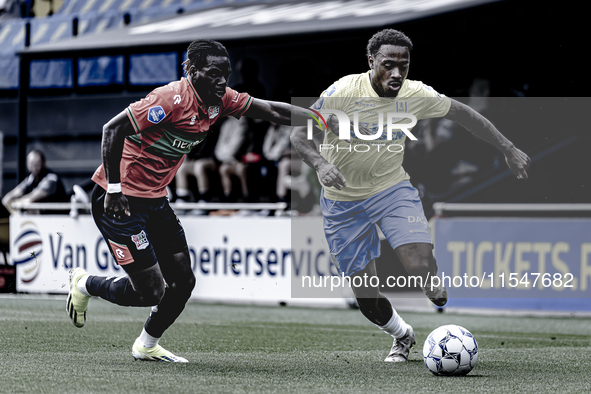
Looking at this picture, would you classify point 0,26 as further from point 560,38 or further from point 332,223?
point 332,223

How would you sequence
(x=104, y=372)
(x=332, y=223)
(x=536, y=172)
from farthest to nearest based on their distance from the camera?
1. (x=536, y=172)
2. (x=332, y=223)
3. (x=104, y=372)

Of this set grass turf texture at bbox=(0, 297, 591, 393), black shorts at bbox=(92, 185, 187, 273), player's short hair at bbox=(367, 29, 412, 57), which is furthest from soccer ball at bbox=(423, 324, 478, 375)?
player's short hair at bbox=(367, 29, 412, 57)

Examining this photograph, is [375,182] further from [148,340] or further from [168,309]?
[148,340]

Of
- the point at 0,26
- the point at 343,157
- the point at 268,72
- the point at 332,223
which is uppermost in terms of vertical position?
the point at 0,26

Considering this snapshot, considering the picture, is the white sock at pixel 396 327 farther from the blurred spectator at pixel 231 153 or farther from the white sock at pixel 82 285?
the blurred spectator at pixel 231 153

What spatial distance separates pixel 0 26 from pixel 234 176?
1045cm

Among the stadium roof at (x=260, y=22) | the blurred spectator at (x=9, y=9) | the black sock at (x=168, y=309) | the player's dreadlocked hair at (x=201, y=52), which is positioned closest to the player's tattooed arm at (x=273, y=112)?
the player's dreadlocked hair at (x=201, y=52)

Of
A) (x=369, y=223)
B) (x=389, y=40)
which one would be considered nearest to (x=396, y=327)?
(x=369, y=223)

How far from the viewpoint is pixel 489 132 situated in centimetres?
827

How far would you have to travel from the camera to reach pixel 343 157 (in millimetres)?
7996

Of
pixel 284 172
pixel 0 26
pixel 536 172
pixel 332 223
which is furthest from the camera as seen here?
pixel 0 26

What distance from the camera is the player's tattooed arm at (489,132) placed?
8203 millimetres

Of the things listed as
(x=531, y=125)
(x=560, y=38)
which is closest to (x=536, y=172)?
(x=531, y=125)

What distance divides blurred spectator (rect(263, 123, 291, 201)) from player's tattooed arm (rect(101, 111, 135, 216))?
6.44 meters
